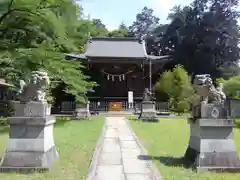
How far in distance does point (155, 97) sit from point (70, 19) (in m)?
17.0

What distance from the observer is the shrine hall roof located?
93.0 ft

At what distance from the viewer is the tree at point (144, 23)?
6225cm

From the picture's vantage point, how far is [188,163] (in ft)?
21.0

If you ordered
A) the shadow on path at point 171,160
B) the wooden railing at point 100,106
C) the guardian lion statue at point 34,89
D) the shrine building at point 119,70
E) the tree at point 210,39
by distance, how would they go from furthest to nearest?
the tree at point 210,39 → the shrine building at point 119,70 → the wooden railing at point 100,106 → the shadow on path at point 171,160 → the guardian lion statue at point 34,89

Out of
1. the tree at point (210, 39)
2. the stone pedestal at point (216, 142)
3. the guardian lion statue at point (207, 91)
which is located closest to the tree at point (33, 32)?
the guardian lion statue at point (207, 91)

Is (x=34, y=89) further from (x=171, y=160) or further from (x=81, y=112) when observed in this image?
(x=81, y=112)


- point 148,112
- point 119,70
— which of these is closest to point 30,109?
point 148,112

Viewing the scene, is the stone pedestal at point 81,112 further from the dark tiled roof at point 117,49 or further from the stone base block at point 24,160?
the stone base block at point 24,160

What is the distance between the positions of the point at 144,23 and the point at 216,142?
2374 inches

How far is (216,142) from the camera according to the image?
5902 mm

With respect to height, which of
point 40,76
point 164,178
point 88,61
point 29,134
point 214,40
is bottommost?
point 164,178

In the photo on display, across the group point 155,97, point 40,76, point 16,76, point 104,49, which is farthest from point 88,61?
point 40,76

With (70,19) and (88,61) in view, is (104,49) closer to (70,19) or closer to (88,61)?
(88,61)

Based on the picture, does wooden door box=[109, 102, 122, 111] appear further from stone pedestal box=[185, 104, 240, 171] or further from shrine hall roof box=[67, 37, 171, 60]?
stone pedestal box=[185, 104, 240, 171]
